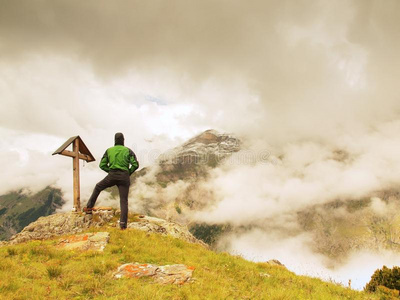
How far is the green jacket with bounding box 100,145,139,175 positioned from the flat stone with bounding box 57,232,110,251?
11.2 ft

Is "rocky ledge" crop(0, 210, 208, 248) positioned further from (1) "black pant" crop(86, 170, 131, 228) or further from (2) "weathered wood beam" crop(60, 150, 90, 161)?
(2) "weathered wood beam" crop(60, 150, 90, 161)

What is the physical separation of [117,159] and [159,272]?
6.81 m

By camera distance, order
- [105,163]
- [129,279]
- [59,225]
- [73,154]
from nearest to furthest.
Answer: [129,279] < [105,163] < [59,225] < [73,154]

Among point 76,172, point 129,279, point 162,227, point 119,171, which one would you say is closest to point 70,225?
point 76,172

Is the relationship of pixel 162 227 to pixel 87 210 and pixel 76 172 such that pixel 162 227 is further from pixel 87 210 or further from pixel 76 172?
pixel 76 172

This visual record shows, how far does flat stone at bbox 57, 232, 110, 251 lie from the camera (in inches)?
395

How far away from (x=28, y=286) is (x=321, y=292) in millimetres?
9462

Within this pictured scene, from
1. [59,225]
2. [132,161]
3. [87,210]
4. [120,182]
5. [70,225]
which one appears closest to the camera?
[120,182]

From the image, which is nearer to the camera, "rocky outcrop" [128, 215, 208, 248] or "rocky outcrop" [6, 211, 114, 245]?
"rocky outcrop" [6, 211, 114, 245]

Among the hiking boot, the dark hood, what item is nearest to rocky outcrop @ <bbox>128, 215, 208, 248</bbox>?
the hiking boot

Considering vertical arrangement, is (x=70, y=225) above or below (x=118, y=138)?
below

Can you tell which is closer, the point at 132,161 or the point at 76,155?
the point at 132,161

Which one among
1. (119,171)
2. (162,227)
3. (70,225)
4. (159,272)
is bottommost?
(159,272)

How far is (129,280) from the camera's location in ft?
23.2
